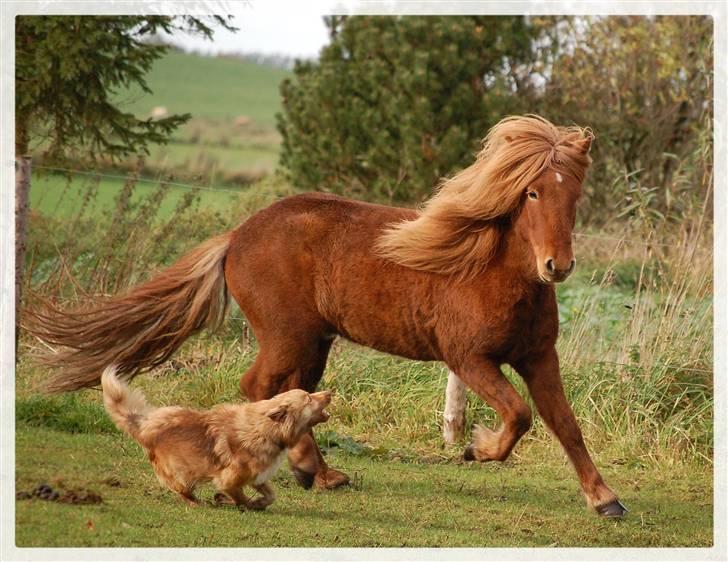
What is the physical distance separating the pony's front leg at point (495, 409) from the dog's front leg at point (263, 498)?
3.94ft

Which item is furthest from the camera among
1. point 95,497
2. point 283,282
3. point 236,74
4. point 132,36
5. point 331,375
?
point 236,74

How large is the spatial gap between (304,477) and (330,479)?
0.21 metres

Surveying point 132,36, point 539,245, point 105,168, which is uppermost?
point 132,36

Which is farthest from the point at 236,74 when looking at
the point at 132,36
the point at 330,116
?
the point at 132,36

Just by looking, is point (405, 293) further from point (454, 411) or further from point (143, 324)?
point (454, 411)

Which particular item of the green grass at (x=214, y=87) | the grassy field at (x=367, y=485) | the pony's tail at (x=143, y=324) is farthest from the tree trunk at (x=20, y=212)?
the green grass at (x=214, y=87)

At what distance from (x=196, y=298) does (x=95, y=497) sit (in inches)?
67.5

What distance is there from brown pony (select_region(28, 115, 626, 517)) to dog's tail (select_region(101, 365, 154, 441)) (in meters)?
0.90

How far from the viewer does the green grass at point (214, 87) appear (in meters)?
38.7

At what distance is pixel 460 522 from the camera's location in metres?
6.58

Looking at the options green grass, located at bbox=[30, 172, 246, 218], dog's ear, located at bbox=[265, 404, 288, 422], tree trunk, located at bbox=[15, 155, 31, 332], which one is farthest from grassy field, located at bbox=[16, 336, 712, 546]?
green grass, located at bbox=[30, 172, 246, 218]

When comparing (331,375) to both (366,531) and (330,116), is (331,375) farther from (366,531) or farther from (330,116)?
(330,116)

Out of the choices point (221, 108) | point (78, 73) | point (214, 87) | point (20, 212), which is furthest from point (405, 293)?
point (214, 87)

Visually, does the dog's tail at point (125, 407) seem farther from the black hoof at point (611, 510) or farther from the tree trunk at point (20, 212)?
the black hoof at point (611, 510)
